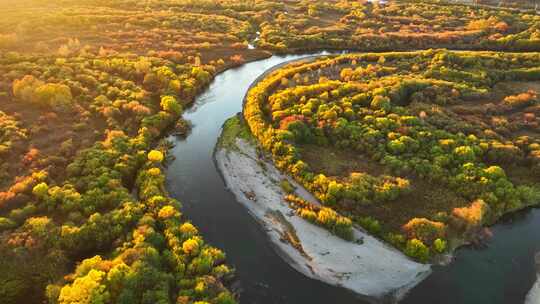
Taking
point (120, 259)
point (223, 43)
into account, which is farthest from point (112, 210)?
point (223, 43)

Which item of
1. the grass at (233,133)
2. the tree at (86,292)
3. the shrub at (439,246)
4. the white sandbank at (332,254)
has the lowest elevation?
the white sandbank at (332,254)

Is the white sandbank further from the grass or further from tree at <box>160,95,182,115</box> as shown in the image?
tree at <box>160,95,182,115</box>

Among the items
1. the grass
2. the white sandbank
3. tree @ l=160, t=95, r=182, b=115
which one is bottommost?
the white sandbank

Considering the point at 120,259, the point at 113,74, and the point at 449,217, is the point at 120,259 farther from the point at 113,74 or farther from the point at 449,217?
the point at 113,74

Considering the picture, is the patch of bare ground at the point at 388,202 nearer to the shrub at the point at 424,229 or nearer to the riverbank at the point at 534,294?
the shrub at the point at 424,229

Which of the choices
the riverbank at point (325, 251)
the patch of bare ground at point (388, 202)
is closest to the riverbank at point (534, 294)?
the riverbank at point (325, 251)

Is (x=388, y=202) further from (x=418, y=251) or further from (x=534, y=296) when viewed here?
(x=534, y=296)

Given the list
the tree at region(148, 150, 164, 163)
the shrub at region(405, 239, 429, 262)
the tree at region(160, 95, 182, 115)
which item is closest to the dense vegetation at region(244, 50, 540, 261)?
the shrub at region(405, 239, 429, 262)
